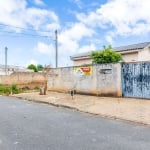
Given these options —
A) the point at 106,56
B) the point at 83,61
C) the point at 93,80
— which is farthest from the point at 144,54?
the point at 93,80

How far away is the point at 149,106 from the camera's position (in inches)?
515

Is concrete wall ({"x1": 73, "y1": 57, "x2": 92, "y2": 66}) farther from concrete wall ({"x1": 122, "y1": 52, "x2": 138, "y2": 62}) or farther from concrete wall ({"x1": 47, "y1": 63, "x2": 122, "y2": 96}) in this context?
concrete wall ({"x1": 47, "y1": 63, "x2": 122, "y2": 96})

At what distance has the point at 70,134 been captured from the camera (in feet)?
25.8

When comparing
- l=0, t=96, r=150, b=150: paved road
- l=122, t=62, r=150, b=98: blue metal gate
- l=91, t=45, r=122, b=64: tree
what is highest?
l=91, t=45, r=122, b=64: tree

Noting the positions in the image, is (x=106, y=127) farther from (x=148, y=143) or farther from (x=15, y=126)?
(x=15, y=126)

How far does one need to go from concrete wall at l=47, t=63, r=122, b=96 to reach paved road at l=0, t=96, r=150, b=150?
6.97m

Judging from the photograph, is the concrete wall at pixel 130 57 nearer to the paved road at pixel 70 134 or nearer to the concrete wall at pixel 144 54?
the concrete wall at pixel 144 54

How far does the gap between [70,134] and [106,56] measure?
2160 centimetres

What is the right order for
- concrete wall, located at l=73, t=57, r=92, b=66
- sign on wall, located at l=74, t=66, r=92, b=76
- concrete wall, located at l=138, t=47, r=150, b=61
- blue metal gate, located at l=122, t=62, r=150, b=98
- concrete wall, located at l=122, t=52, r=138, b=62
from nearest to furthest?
blue metal gate, located at l=122, t=62, r=150, b=98, sign on wall, located at l=74, t=66, r=92, b=76, concrete wall, located at l=138, t=47, r=150, b=61, concrete wall, located at l=122, t=52, r=138, b=62, concrete wall, located at l=73, t=57, r=92, b=66

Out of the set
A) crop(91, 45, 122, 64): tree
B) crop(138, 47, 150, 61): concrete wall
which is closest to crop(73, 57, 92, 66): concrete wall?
crop(91, 45, 122, 64): tree

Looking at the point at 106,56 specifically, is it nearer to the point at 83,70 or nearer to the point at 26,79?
the point at 83,70

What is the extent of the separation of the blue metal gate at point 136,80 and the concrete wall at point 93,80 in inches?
18.8

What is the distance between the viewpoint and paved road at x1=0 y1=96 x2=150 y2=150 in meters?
6.62

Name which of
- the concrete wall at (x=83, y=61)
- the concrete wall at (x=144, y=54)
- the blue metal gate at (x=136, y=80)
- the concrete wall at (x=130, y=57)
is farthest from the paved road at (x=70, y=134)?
the concrete wall at (x=83, y=61)
